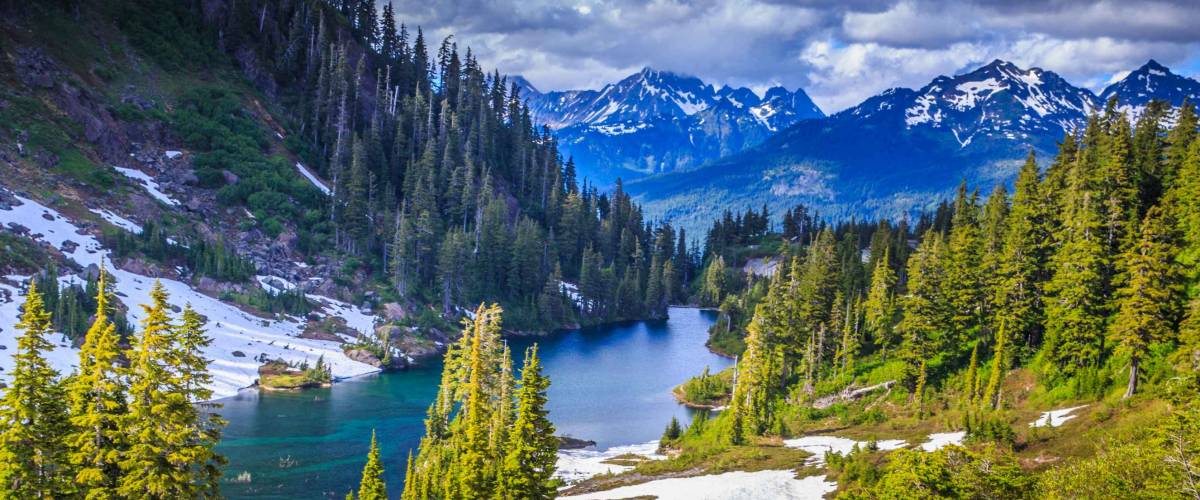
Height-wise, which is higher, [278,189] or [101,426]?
[278,189]

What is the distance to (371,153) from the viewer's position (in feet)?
436

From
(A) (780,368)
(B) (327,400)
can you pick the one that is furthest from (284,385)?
(A) (780,368)

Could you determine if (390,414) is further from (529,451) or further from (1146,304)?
(1146,304)

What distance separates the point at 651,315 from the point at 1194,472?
142718 mm

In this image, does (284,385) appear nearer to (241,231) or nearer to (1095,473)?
(241,231)

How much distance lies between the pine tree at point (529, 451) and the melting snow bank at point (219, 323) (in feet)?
161

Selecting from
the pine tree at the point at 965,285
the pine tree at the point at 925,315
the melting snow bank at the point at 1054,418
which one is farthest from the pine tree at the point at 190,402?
the pine tree at the point at 965,285

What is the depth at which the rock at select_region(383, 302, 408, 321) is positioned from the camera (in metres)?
108

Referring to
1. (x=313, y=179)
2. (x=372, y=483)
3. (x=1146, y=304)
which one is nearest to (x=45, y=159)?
(x=313, y=179)

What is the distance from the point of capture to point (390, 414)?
72.8 metres

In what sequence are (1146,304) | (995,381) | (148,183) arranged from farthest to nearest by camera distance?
(148,183)
(995,381)
(1146,304)

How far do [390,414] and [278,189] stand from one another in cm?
5669

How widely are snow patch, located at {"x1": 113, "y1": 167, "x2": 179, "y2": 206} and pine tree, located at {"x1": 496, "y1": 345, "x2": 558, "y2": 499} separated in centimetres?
8456

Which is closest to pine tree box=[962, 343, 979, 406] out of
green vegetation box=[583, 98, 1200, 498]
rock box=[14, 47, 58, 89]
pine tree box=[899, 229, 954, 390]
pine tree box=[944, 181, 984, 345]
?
green vegetation box=[583, 98, 1200, 498]
